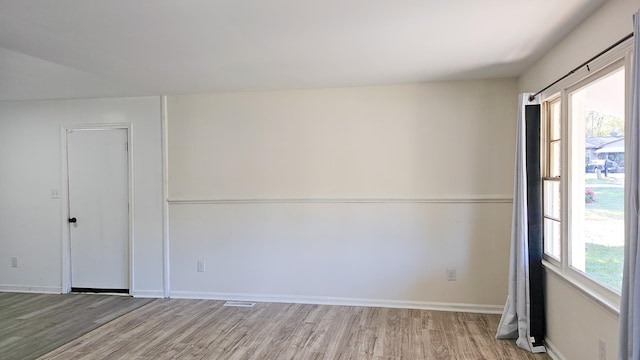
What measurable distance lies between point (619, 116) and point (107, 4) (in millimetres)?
2892

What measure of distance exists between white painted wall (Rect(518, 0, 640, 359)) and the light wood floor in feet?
1.32

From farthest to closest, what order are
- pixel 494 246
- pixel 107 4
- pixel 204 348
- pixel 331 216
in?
pixel 331 216, pixel 494 246, pixel 204 348, pixel 107 4

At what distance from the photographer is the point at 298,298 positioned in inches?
172

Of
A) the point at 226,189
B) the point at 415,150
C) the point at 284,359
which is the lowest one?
the point at 284,359

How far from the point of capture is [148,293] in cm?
467

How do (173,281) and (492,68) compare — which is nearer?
(492,68)

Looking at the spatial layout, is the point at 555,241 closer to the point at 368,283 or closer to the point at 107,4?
the point at 368,283

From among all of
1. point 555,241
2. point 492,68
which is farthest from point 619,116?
point 492,68

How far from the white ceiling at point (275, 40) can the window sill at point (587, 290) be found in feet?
5.39

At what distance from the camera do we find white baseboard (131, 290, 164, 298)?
4648 mm

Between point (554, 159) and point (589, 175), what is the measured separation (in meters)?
0.56

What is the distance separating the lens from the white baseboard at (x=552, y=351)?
9.40ft

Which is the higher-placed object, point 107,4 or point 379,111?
point 107,4

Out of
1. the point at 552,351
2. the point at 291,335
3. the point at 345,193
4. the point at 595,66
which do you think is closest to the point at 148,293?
the point at 291,335
